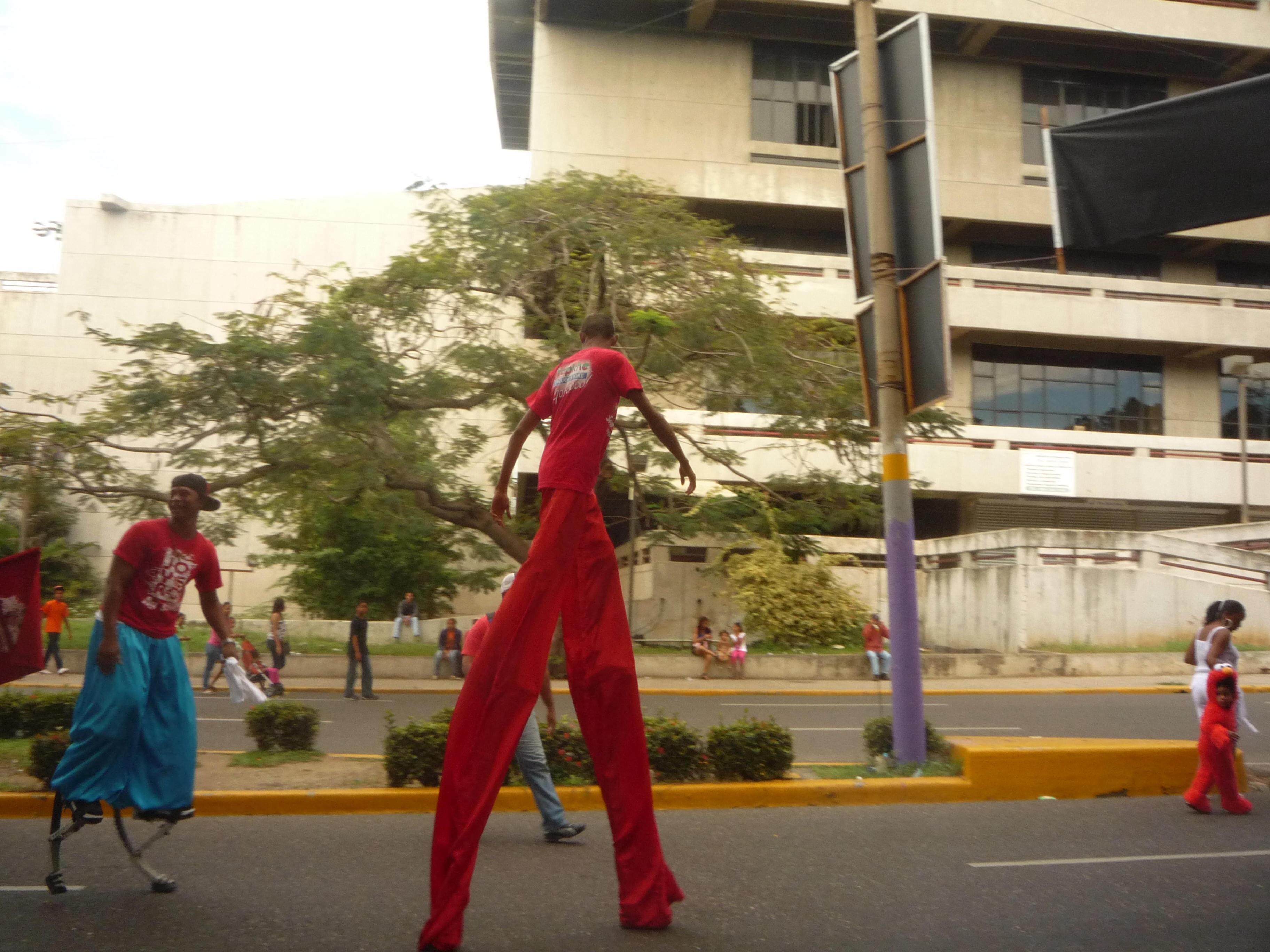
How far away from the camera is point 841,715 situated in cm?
1603

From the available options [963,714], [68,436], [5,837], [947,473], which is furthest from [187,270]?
[5,837]

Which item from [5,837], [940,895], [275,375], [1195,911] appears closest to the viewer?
[1195,911]

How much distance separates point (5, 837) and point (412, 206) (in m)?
28.6

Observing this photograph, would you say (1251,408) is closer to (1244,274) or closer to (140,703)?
(1244,274)

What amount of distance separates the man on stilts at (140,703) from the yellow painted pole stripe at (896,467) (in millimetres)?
5447

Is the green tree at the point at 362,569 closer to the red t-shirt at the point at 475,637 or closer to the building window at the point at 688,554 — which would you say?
the building window at the point at 688,554

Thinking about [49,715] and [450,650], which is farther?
[450,650]

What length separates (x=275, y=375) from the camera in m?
15.9

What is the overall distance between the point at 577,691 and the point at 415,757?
3843 millimetres

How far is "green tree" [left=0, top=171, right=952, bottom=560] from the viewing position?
16.0 metres

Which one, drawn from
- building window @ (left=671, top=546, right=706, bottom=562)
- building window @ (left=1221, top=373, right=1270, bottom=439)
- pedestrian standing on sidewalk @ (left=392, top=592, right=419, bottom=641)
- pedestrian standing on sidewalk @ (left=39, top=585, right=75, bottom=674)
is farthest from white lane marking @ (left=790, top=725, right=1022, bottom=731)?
building window @ (left=1221, top=373, right=1270, bottom=439)

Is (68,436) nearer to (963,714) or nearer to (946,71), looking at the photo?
(963,714)

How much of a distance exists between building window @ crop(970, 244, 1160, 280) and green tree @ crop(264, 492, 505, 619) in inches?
701

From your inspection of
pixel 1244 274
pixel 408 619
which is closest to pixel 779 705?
pixel 408 619
